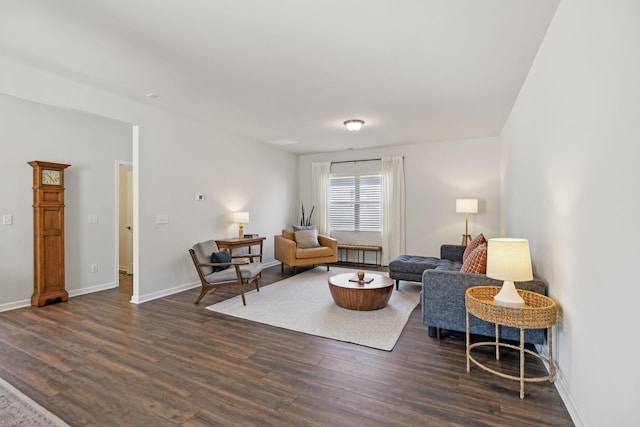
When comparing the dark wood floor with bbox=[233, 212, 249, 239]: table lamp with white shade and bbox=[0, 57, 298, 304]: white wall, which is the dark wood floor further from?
bbox=[233, 212, 249, 239]: table lamp with white shade

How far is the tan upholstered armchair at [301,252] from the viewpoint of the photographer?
5.75m

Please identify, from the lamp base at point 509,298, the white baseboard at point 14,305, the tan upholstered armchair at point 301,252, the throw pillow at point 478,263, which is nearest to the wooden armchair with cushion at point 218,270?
the tan upholstered armchair at point 301,252

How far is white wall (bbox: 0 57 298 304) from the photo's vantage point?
11.4 feet

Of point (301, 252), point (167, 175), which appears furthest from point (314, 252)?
point (167, 175)

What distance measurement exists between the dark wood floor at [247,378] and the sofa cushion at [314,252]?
244cm

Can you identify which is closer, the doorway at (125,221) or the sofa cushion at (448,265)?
the sofa cushion at (448,265)

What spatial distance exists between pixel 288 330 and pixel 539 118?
3018mm

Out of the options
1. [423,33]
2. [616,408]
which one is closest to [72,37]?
[423,33]

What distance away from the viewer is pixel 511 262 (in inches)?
85.9

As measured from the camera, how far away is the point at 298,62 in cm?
303

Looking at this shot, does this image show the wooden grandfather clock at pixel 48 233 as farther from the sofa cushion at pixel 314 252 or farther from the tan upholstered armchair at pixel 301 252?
the sofa cushion at pixel 314 252

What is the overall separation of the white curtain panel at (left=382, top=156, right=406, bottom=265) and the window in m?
0.19

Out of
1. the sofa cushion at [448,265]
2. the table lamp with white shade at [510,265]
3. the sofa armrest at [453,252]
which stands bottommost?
the sofa cushion at [448,265]

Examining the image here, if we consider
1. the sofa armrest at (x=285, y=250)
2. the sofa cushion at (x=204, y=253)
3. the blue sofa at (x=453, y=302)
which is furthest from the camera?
the sofa armrest at (x=285, y=250)
